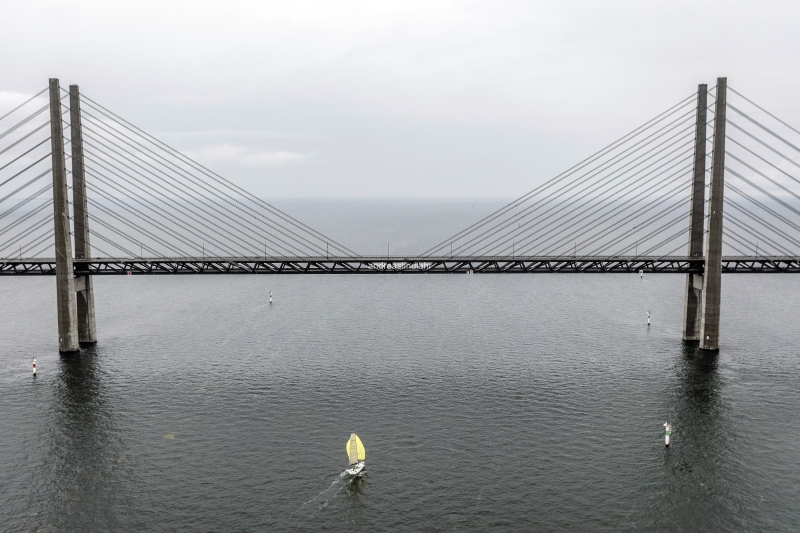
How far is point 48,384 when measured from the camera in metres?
63.8

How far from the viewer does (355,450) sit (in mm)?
45688

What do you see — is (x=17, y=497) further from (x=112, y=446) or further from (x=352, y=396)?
(x=352, y=396)

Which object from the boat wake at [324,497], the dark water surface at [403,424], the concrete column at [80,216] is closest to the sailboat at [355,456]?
the boat wake at [324,497]

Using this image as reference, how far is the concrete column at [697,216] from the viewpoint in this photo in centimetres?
7525

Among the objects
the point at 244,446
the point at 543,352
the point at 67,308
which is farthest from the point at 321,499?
the point at 67,308

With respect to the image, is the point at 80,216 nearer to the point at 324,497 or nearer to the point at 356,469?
the point at 356,469

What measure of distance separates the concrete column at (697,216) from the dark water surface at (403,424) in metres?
4.30

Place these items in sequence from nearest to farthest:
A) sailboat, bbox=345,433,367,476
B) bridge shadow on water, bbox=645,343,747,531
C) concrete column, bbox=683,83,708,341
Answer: bridge shadow on water, bbox=645,343,747,531
sailboat, bbox=345,433,367,476
concrete column, bbox=683,83,708,341

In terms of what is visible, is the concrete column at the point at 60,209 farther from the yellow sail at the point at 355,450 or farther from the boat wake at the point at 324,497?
the boat wake at the point at 324,497

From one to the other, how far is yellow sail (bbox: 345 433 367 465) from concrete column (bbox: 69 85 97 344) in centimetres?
4621

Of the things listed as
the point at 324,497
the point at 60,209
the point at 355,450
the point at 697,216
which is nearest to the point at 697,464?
the point at 355,450

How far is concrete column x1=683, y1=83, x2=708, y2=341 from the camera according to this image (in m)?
75.2

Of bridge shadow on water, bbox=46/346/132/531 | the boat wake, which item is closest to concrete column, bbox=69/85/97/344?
bridge shadow on water, bbox=46/346/132/531

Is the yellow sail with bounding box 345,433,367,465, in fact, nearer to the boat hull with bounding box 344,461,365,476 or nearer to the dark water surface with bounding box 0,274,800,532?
the boat hull with bounding box 344,461,365,476
